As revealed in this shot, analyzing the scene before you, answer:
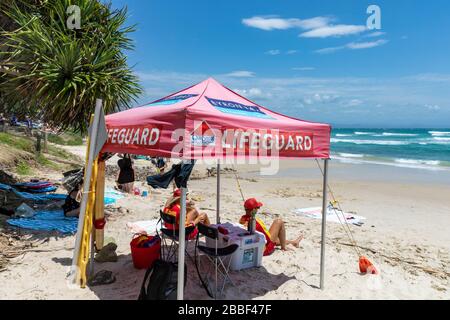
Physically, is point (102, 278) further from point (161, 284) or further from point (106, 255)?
point (161, 284)

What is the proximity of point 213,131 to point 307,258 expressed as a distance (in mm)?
3538

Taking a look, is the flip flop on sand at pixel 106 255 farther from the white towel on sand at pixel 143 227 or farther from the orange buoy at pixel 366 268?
the orange buoy at pixel 366 268

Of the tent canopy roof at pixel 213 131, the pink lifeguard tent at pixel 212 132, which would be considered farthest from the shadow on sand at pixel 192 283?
the tent canopy roof at pixel 213 131

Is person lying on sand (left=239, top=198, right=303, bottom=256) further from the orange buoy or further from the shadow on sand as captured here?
the orange buoy

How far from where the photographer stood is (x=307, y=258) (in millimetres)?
6223

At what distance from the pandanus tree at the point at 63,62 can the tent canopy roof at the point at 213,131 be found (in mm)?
2637

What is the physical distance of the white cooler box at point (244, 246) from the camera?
17.4 ft

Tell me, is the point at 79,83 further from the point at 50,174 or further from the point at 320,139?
the point at 50,174

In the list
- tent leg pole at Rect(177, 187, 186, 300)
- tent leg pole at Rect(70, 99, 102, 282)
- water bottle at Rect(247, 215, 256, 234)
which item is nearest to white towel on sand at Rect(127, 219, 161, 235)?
water bottle at Rect(247, 215, 256, 234)

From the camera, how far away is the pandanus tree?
679cm

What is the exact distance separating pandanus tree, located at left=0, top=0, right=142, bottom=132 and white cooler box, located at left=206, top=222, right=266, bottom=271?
3602mm

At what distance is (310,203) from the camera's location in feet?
38.4

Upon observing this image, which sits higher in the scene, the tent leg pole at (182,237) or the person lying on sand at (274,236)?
the tent leg pole at (182,237)
